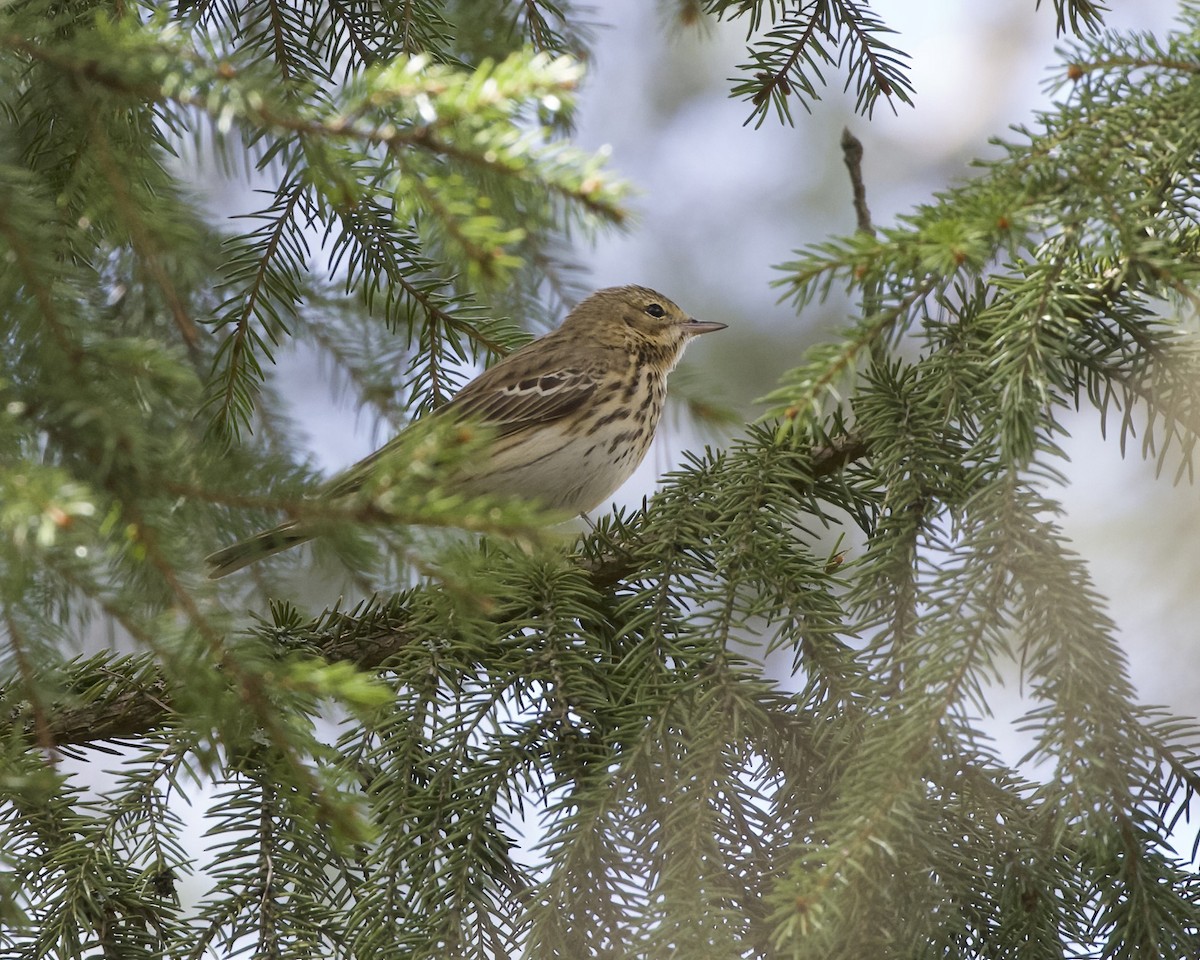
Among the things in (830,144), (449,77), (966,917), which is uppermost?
(830,144)

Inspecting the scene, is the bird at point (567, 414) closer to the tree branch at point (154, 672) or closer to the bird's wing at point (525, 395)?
the bird's wing at point (525, 395)

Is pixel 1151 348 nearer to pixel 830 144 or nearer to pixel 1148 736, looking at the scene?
pixel 1148 736

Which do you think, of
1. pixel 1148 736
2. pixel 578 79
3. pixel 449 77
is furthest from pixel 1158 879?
pixel 449 77

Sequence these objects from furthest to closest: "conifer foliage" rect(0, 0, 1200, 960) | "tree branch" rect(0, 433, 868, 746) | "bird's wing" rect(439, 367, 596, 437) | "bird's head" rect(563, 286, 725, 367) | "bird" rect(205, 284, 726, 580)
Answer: "bird's head" rect(563, 286, 725, 367) → "bird's wing" rect(439, 367, 596, 437) → "bird" rect(205, 284, 726, 580) → "tree branch" rect(0, 433, 868, 746) → "conifer foliage" rect(0, 0, 1200, 960)

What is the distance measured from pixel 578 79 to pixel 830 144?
7250mm

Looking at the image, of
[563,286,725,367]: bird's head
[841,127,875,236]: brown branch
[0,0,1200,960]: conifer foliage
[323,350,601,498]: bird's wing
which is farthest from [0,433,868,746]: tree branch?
Answer: [563,286,725,367]: bird's head

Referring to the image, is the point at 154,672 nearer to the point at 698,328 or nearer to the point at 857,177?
the point at 857,177

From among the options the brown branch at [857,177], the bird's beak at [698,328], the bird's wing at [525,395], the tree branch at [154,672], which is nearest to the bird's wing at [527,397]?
the bird's wing at [525,395]

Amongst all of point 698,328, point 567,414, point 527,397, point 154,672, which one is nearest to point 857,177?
point 567,414

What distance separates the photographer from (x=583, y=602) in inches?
120

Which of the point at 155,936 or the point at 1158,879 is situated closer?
the point at 1158,879

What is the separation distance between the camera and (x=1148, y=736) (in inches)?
82.8

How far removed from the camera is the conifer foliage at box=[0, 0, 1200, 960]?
5.94 feet

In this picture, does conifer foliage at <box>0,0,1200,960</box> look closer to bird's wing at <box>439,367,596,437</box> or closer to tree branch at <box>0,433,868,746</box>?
tree branch at <box>0,433,868,746</box>
